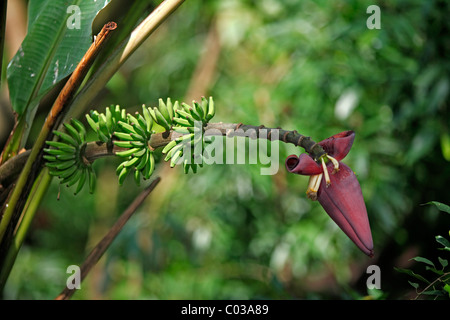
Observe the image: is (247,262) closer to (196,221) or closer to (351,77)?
(196,221)

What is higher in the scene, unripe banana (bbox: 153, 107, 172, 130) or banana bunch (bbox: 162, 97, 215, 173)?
unripe banana (bbox: 153, 107, 172, 130)

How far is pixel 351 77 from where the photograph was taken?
1010 mm

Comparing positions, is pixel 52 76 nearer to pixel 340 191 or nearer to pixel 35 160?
pixel 35 160

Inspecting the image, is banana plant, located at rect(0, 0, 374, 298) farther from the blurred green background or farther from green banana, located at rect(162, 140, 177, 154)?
the blurred green background

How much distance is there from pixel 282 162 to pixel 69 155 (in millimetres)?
840

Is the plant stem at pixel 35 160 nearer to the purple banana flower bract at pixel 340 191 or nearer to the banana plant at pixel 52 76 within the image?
the banana plant at pixel 52 76

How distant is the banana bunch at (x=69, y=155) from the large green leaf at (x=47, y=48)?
0.13ft

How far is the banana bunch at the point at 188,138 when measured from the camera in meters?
0.30

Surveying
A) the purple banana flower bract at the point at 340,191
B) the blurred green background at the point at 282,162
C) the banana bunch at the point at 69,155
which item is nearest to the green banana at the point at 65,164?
the banana bunch at the point at 69,155

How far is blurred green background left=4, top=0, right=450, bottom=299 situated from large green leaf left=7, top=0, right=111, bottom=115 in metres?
0.63

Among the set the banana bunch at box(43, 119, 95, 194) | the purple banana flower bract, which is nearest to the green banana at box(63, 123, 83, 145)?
the banana bunch at box(43, 119, 95, 194)

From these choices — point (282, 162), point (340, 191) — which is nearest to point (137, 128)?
point (340, 191)

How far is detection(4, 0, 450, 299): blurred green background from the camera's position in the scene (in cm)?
98
